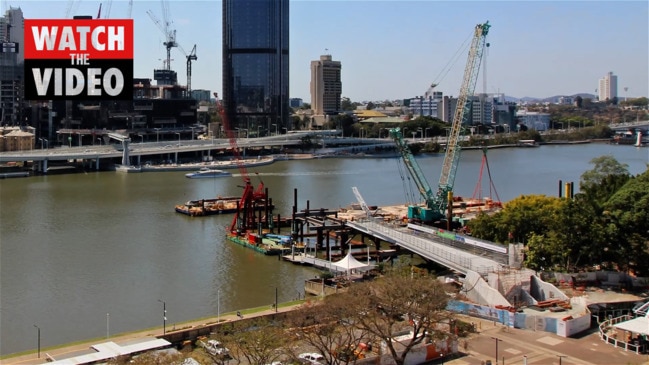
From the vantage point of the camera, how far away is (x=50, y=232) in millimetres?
16031

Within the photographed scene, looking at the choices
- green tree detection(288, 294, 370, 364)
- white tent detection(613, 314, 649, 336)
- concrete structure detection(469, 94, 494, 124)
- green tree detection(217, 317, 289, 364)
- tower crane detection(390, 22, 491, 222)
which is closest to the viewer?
green tree detection(217, 317, 289, 364)

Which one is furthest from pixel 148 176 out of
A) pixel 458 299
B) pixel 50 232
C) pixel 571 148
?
pixel 571 148

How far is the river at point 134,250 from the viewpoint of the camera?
1020 cm

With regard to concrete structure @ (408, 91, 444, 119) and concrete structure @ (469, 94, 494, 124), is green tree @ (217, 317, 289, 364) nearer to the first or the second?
concrete structure @ (469, 94, 494, 124)

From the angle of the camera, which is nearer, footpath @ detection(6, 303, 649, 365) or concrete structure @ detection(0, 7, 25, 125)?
footpath @ detection(6, 303, 649, 365)

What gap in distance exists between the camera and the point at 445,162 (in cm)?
1748

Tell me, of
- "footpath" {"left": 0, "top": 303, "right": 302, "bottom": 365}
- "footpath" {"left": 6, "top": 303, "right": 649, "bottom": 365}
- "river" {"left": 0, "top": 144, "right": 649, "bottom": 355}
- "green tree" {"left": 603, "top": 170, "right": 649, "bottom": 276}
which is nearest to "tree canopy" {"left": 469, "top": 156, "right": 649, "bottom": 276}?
"green tree" {"left": 603, "top": 170, "right": 649, "bottom": 276}

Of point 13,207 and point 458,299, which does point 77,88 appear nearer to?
point 458,299

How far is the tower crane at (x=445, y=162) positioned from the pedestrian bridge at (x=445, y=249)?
182cm

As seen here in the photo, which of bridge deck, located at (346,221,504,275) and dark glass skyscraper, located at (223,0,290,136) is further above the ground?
dark glass skyscraper, located at (223,0,290,136)

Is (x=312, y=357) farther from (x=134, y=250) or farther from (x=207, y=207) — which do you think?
(x=207, y=207)

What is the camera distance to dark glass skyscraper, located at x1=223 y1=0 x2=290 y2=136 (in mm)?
50250

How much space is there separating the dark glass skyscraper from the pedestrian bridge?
36295 mm

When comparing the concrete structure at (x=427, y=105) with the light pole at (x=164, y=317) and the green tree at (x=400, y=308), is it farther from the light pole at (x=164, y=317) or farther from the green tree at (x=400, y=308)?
the green tree at (x=400, y=308)
